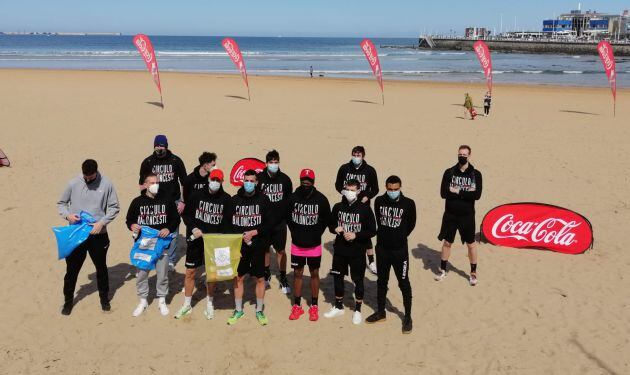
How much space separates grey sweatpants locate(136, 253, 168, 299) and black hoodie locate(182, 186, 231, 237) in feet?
2.15

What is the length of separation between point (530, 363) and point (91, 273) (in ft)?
20.2

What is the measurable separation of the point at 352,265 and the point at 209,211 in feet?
5.98

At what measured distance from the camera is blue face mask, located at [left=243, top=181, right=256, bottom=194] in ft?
18.4

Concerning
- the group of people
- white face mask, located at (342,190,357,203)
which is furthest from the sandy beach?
white face mask, located at (342,190,357,203)

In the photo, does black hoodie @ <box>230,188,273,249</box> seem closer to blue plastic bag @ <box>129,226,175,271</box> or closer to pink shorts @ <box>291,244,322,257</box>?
pink shorts @ <box>291,244,322,257</box>

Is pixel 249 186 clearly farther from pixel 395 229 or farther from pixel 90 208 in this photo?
pixel 90 208

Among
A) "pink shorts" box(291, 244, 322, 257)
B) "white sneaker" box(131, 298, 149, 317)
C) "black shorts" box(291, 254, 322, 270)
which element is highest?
"pink shorts" box(291, 244, 322, 257)

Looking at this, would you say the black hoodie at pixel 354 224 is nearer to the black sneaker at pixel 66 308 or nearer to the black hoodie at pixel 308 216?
the black hoodie at pixel 308 216

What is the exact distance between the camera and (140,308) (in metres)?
6.29

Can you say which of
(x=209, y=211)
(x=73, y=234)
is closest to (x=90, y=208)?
(x=73, y=234)

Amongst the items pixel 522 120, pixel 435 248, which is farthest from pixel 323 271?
pixel 522 120

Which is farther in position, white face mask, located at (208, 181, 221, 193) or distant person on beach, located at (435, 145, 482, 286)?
distant person on beach, located at (435, 145, 482, 286)

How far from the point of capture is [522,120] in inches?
838

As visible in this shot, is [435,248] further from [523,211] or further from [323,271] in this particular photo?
[323,271]
